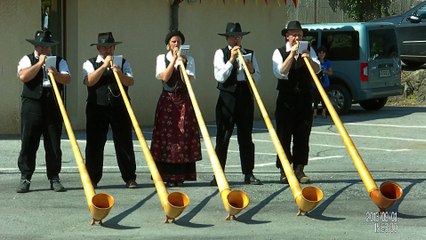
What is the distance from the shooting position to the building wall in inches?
640

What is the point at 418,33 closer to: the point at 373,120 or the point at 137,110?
the point at 373,120

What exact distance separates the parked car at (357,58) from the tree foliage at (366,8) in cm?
1041

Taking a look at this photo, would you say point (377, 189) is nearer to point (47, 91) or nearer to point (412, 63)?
point (47, 91)

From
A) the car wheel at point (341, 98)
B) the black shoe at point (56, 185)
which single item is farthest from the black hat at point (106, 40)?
the car wheel at point (341, 98)

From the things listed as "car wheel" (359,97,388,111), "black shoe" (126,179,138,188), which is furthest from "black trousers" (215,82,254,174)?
"car wheel" (359,97,388,111)

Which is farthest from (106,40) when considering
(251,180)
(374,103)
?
(374,103)

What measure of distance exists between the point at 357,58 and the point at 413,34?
14.9ft

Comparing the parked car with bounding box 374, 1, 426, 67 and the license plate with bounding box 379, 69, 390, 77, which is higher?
the parked car with bounding box 374, 1, 426, 67

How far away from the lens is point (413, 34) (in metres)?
24.8

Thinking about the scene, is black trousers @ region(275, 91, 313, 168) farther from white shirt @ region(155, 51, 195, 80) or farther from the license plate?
the license plate

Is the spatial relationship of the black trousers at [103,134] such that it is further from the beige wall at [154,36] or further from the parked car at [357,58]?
the parked car at [357,58]

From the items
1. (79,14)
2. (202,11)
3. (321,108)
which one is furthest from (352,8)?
(79,14)

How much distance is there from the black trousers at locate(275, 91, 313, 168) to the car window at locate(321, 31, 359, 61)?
981 cm

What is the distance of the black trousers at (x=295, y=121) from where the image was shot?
1114cm
